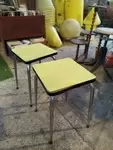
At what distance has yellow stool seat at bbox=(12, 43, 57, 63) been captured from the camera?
4.77 feet

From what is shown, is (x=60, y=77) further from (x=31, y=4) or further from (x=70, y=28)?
(x=31, y=4)

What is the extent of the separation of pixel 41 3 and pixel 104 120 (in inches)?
91.4

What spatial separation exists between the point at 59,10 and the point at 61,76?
254 centimetres

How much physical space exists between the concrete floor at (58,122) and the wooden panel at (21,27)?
38.8 inches

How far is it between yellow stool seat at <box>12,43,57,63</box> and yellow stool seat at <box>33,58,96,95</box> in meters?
0.17

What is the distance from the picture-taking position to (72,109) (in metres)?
1.64

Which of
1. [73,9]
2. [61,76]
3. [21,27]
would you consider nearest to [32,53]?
[61,76]

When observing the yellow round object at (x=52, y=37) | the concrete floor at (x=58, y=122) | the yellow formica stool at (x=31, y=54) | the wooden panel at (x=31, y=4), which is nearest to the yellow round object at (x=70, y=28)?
the yellow round object at (x=52, y=37)

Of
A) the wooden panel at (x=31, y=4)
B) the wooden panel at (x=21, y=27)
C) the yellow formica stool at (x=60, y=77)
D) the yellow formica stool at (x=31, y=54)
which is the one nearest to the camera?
the yellow formica stool at (x=60, y=77)

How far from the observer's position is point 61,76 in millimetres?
1168

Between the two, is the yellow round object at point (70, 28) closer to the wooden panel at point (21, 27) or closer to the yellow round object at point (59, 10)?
the yellow round object at point (59, 10)

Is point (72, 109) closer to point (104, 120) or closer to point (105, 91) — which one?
point (104, 120)

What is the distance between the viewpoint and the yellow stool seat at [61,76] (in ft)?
3.51

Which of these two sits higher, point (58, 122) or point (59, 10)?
point (59, 10)
